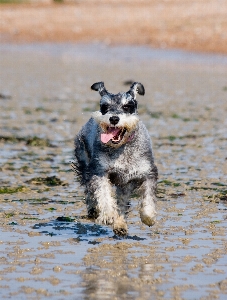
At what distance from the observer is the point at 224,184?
40.8ft

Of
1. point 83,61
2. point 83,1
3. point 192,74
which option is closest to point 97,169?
point 192,74

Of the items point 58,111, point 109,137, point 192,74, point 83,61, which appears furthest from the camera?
point 83,61

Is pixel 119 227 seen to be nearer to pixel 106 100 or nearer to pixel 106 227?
pixel 106 227

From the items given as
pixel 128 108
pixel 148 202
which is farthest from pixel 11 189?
pixel 128 108

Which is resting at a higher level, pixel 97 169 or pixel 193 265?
pixel 97 169

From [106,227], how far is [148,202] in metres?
0.97

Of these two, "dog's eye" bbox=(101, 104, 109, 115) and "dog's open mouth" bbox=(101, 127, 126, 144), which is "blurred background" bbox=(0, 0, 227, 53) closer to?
"dog's eye" bbox=(101, 104, 109, 115)

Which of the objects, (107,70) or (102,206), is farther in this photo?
(107,70)

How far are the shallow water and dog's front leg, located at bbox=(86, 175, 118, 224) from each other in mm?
266

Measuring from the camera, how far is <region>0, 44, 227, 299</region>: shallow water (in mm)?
7543

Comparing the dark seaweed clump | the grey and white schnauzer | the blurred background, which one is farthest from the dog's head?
the blurred background

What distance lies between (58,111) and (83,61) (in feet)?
55.3

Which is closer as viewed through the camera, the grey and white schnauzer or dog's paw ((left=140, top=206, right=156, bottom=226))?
the grey and white schnauzer

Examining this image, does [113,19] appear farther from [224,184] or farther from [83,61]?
Answer: [224,184]
